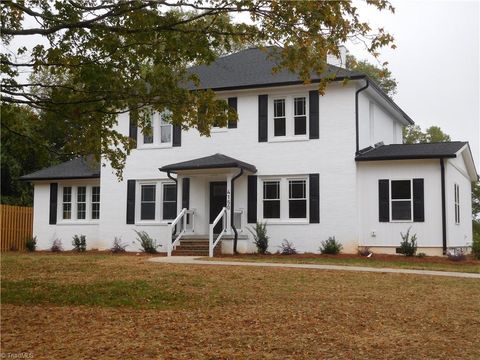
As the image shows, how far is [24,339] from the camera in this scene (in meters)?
7.01

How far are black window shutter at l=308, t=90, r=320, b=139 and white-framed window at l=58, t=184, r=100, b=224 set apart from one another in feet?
33.1

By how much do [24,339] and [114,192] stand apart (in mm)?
17581

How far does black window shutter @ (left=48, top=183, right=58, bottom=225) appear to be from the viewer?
26125mm

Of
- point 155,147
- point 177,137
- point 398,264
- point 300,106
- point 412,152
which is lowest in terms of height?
point 398,264

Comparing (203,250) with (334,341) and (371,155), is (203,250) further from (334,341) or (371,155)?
(334,341)

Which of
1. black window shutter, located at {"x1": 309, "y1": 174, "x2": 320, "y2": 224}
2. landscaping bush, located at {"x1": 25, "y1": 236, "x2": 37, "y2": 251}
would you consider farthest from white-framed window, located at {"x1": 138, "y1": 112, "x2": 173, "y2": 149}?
landscaping bush, located at {"x1": 25, "y1": 236, "x2": 37, "y2": 251}

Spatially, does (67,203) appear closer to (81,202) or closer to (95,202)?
(81,202)

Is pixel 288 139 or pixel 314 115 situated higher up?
pixel 314 115

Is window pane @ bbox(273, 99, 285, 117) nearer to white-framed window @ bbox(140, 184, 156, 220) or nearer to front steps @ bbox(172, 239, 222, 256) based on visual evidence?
front steps @ bbox(172, 239, 222, 256)

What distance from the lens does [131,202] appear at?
23.9 meters

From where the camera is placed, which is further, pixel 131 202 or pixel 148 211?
pixel 131 202

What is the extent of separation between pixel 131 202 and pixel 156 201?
3.54 feet

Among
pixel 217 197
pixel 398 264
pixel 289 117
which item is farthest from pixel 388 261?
pixel 217 197

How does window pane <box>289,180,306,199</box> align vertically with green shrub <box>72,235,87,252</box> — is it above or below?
above
